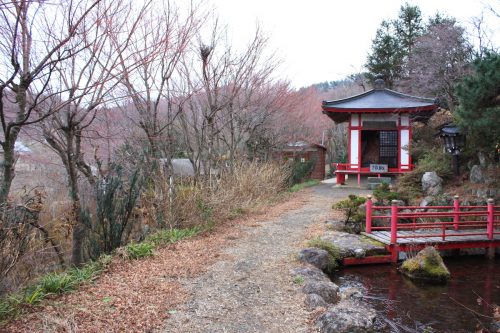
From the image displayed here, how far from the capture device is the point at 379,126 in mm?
16250

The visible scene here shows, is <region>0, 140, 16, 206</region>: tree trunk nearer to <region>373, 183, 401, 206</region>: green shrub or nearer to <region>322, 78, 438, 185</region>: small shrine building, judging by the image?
<region>373, 183, 401, 206</region>: green shrub

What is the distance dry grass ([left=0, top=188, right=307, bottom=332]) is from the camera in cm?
352

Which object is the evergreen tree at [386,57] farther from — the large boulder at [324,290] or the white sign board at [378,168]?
the large boulder at [324,290]

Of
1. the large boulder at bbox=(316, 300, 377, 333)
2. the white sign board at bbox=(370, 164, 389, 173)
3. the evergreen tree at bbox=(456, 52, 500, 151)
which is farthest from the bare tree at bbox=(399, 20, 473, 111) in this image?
the large boulder at bbox=(316, 300, 377, 333)

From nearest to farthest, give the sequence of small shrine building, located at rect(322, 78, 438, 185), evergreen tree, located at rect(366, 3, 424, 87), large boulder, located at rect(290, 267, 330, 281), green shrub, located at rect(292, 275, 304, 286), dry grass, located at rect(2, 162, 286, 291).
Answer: green shrub, located at rect(292, 275, 304, 286), large boulder, located at rect(290, 267, 330, 281), dry grass, located at rect(2, 162, 286, 291), small shrine building, located at rect(322, 78, 438, 185), evergreen tree, located at rect(366, 3, 424, 87)

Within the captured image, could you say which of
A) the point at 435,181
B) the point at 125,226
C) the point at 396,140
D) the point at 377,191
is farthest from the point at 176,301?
the point at 396,140

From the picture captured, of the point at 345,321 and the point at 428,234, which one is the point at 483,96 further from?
the point at 345,321

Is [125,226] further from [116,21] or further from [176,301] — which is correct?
[116,21]

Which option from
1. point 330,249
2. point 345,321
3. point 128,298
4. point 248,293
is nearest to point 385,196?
point 330,249

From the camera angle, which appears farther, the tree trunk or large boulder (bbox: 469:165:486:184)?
large boulder (bbox: 469:165:486:184)

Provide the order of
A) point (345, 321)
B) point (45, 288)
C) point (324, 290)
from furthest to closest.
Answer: point (324, 290)
point (45, 288)
point (345, 321)

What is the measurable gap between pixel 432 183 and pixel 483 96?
5.00m

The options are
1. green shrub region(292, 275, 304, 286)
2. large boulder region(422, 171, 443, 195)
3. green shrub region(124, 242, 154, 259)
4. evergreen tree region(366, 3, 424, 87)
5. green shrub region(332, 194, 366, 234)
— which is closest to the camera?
green shrub region(292, 275, 304, 286)

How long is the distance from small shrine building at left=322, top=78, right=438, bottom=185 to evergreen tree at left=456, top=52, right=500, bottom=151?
24.7ft
